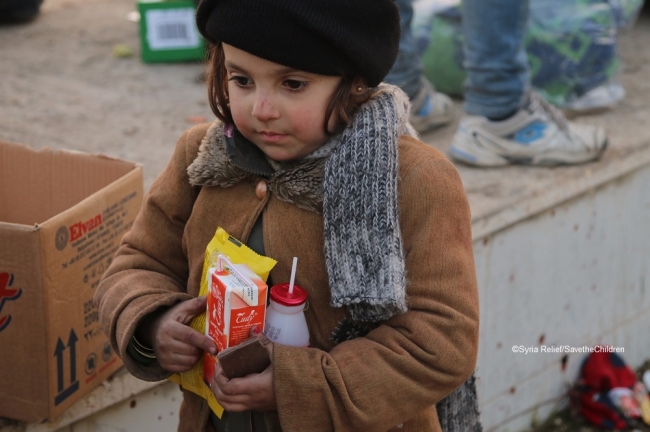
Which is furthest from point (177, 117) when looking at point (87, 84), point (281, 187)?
point (281, 187)

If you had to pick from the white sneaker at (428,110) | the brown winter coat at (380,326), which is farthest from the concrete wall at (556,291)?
the brown winter coat at (380,326)

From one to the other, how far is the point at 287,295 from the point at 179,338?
22cm

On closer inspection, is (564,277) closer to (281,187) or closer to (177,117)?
(177,117)

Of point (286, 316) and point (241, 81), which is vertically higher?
point (241, 81)

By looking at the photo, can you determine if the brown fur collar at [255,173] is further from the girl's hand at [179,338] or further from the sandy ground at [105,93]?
the sandy ground at [105,93]

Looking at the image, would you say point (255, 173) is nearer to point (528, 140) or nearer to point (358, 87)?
point (358, 87)

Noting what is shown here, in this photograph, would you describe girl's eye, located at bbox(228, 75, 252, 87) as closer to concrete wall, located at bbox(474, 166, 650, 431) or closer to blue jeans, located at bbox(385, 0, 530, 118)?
concrete wall, located at bbox(474, 166, 650, 431)

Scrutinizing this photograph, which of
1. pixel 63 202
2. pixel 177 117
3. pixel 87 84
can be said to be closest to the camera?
pixel 63 202

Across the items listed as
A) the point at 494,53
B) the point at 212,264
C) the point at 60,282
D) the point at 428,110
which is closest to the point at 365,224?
the point at 212,264

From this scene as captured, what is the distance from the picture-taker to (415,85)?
3.61 m

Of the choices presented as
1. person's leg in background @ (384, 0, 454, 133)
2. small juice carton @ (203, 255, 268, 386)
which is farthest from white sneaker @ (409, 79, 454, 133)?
small juice carton @ (203, 255, 268, 386)

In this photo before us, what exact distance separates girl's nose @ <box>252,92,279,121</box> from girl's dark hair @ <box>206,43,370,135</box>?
0.33 feet

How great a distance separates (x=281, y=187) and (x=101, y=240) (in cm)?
79

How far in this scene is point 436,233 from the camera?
4.84 ft
